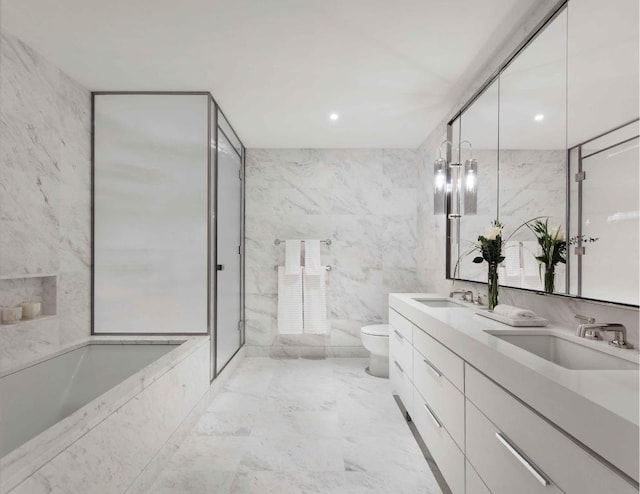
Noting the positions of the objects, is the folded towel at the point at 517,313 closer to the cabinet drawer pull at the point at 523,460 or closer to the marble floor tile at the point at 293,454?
the cabinet drawer pull at the point at 523,460

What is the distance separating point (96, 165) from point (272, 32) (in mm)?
1658

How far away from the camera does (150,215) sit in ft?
9.11

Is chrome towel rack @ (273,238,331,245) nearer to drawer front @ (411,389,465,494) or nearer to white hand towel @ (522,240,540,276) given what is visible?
drawer front @ (411,389,465,494)

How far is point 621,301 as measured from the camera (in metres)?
1.30

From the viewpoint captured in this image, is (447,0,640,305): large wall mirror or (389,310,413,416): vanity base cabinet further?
(389,310,413,416): vanity base cabinet

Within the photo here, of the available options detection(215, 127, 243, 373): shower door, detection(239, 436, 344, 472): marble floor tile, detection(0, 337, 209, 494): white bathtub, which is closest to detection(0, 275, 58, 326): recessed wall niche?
detection(0, 337, 209, 494): white bathtub

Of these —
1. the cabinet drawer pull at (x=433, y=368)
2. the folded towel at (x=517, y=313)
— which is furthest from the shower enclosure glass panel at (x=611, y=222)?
the cabinet drawer pull at (x=433, y=368)

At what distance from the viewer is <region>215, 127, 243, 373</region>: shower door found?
3064 mm

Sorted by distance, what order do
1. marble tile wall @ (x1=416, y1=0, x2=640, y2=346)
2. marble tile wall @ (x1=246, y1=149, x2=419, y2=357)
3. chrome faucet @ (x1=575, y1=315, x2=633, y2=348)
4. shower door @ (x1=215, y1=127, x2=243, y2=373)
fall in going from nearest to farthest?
chrome faucet @ (x1=575, y1=315, x2=633, y2=348), marble tile wall @ (x1=416, y1=0, x2=640, y2=346), shower door @ (x1=215, y1=127, x2=243, y2=373), marble tile wall @ (x1=246, y1=149, x2=419, y2=357)

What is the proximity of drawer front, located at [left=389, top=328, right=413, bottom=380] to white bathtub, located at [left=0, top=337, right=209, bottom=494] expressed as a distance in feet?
4.49

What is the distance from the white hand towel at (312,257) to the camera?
3.98m

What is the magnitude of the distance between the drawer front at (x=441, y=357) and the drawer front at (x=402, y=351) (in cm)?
16

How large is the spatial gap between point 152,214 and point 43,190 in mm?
666

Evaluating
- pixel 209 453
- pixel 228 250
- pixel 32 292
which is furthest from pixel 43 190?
pixel 209 453
